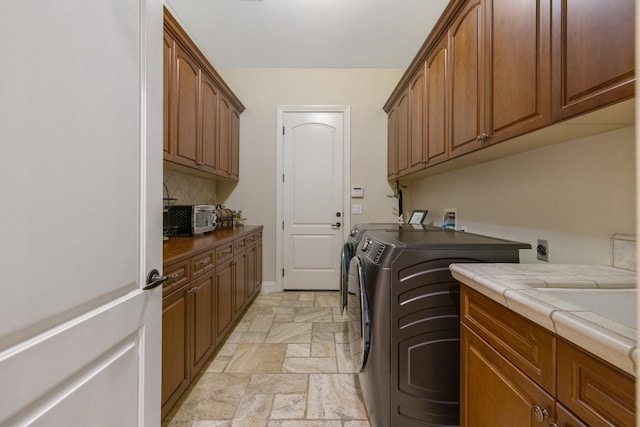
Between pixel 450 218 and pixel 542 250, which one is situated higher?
pixel 450 218

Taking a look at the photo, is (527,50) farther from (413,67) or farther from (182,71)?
(182,71)

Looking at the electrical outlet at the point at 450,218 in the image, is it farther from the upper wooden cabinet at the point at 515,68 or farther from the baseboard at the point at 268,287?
the baseboard at the point at 268,287

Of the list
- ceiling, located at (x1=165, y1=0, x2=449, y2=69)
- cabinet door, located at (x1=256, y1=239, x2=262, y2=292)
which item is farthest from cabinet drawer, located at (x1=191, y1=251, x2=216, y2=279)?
ceiling, located at (x1=165, y1=0, x2=449, y2=69)

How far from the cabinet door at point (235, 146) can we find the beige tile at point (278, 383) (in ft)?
7.02

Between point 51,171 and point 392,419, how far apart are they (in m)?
1.50

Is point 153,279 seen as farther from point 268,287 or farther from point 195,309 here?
point 268,287

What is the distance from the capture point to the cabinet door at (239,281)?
241 cm

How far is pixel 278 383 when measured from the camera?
1.76 m

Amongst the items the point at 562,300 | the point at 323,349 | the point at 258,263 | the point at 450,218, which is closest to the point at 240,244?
the point at 258,263

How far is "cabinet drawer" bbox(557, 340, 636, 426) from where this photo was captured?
0.52m

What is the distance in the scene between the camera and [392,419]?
1.25m

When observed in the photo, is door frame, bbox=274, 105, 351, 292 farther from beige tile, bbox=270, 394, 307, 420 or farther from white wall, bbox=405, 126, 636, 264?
beige tile, bbox=270, 394, 307, 420

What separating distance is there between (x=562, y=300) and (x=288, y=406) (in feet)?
4.72

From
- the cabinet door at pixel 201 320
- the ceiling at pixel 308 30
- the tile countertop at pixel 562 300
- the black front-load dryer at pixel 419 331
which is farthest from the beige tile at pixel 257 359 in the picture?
the ceiling at pixel 308 30
